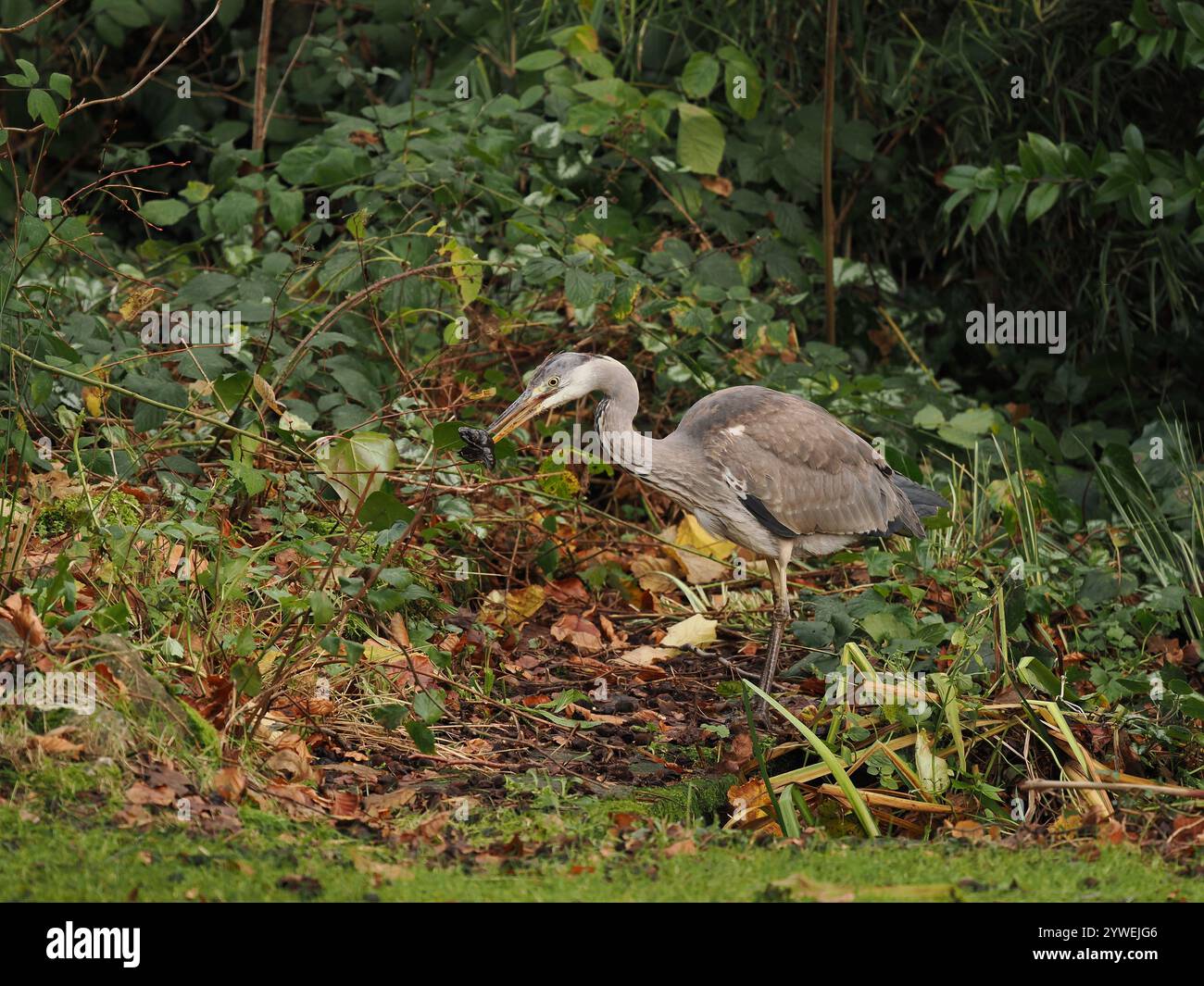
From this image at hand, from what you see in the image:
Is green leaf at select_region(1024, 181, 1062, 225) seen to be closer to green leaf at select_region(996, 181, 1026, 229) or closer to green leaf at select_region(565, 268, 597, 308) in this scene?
green leaf at select_region(996, 181, 1026, 229)

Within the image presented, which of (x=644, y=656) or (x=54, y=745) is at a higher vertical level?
(x=644, y=656)

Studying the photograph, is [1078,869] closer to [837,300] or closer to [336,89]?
[837,300]

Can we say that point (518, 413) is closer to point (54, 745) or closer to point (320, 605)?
point (320, 605)

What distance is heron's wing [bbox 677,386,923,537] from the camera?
5680 millimetres

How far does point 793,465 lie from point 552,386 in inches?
43.5

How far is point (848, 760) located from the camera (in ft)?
14.8

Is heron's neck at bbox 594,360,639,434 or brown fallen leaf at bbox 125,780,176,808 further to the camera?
heron's neck at bbox 594,360,639,434

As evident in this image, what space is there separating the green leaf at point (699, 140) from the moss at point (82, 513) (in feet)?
11.7

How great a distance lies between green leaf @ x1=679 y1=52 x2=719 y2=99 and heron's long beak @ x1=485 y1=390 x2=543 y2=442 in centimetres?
261

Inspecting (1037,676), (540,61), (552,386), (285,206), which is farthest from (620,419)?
(540,61)

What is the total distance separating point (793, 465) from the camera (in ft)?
18.9

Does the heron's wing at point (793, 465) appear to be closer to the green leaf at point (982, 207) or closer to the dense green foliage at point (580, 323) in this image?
the dense green foliage at point (580, 323)

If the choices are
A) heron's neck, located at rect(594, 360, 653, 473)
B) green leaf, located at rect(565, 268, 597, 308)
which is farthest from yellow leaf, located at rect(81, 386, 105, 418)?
heron's neck, located at rect(594, 360, 653, 473)
